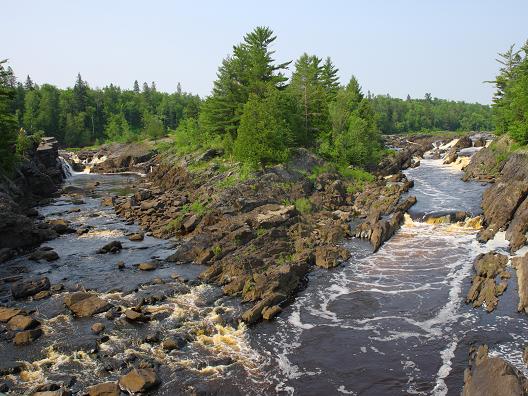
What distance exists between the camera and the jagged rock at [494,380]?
1625cm

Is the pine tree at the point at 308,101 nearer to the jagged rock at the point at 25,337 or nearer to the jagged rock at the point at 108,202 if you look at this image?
the jagged rock at the point at 108,202

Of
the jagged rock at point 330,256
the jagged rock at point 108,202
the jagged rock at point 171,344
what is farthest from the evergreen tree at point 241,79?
the jagged rock at point 171,344

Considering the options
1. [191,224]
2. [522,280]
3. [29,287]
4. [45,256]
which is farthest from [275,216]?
[29,287]

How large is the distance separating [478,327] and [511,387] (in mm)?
10336

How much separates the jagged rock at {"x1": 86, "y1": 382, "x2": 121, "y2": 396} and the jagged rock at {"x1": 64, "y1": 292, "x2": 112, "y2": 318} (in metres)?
8.78

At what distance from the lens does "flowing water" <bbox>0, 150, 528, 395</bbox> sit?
853 inches

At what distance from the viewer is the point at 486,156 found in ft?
245

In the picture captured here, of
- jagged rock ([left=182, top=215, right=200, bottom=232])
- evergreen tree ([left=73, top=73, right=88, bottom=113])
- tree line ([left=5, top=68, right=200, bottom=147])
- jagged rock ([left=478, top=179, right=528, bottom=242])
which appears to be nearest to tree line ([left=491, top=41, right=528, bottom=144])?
jagged rock ([left=478, top=179, right=528, bottom=242])

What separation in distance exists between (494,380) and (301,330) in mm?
11722

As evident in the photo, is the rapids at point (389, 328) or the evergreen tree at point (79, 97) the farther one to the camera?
the evergreen tree at point (79, 97)

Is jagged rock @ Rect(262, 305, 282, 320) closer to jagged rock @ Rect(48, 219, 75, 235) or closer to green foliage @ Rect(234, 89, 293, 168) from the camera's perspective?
green foliage @ Rect(234, 89, 293, 168)

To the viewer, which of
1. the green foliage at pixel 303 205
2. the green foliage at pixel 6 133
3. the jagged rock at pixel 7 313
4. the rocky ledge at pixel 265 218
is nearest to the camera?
the jagged rock at pixel 7 313

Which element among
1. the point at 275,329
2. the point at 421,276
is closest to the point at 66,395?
the point at 275,329

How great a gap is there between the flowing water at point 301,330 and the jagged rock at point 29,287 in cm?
113
